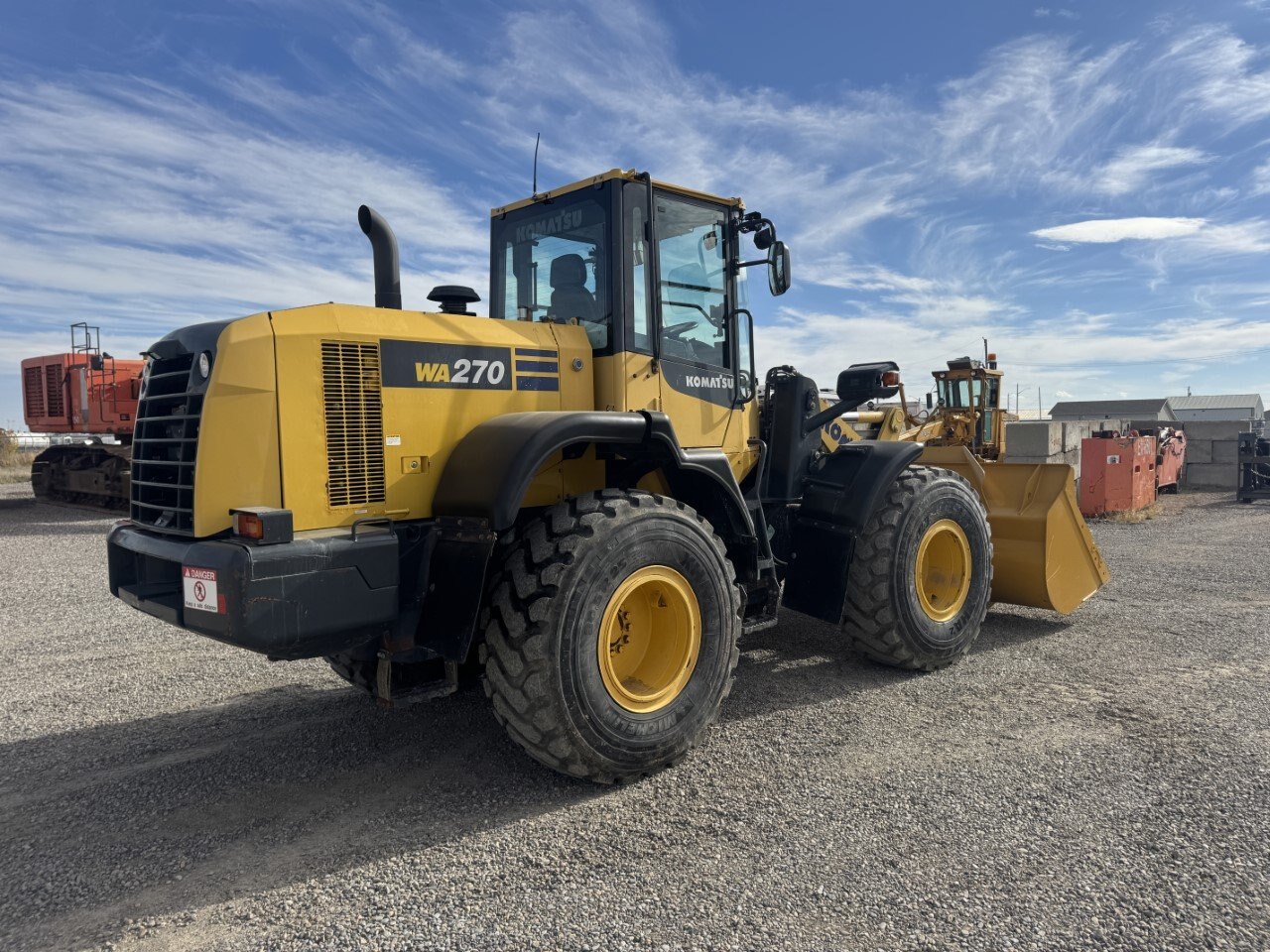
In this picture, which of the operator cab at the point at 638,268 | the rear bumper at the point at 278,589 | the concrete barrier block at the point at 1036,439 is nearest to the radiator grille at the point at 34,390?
the operator cab at the point at 638,268

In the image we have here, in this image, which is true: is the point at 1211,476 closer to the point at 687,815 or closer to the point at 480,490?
the point at 687,815

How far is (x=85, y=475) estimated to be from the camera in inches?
680

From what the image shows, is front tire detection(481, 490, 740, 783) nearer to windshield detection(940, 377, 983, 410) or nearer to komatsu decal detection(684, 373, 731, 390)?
komatsu decal detection(684, 373, 731, 390)

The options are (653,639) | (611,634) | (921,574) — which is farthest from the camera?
(921,574)

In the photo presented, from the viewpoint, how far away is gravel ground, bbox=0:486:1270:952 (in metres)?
2.86

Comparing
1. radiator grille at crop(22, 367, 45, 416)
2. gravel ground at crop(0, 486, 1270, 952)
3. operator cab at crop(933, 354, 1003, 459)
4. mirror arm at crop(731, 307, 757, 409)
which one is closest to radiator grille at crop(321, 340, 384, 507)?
gravel ground at crop(0, 486, 1270, 952)

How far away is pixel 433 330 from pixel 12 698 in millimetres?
3869

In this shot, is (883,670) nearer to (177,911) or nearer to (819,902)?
(819,902)

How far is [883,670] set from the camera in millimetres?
5688

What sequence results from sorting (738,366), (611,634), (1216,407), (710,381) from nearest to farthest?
(611,634) < (710,381) < (738,366) < (1216,407)

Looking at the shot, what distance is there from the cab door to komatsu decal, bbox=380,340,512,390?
100 centimetres

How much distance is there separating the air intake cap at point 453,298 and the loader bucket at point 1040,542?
4.66 metres

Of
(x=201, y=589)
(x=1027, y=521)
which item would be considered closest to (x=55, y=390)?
(x=201, y=589)

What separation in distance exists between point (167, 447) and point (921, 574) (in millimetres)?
4700
